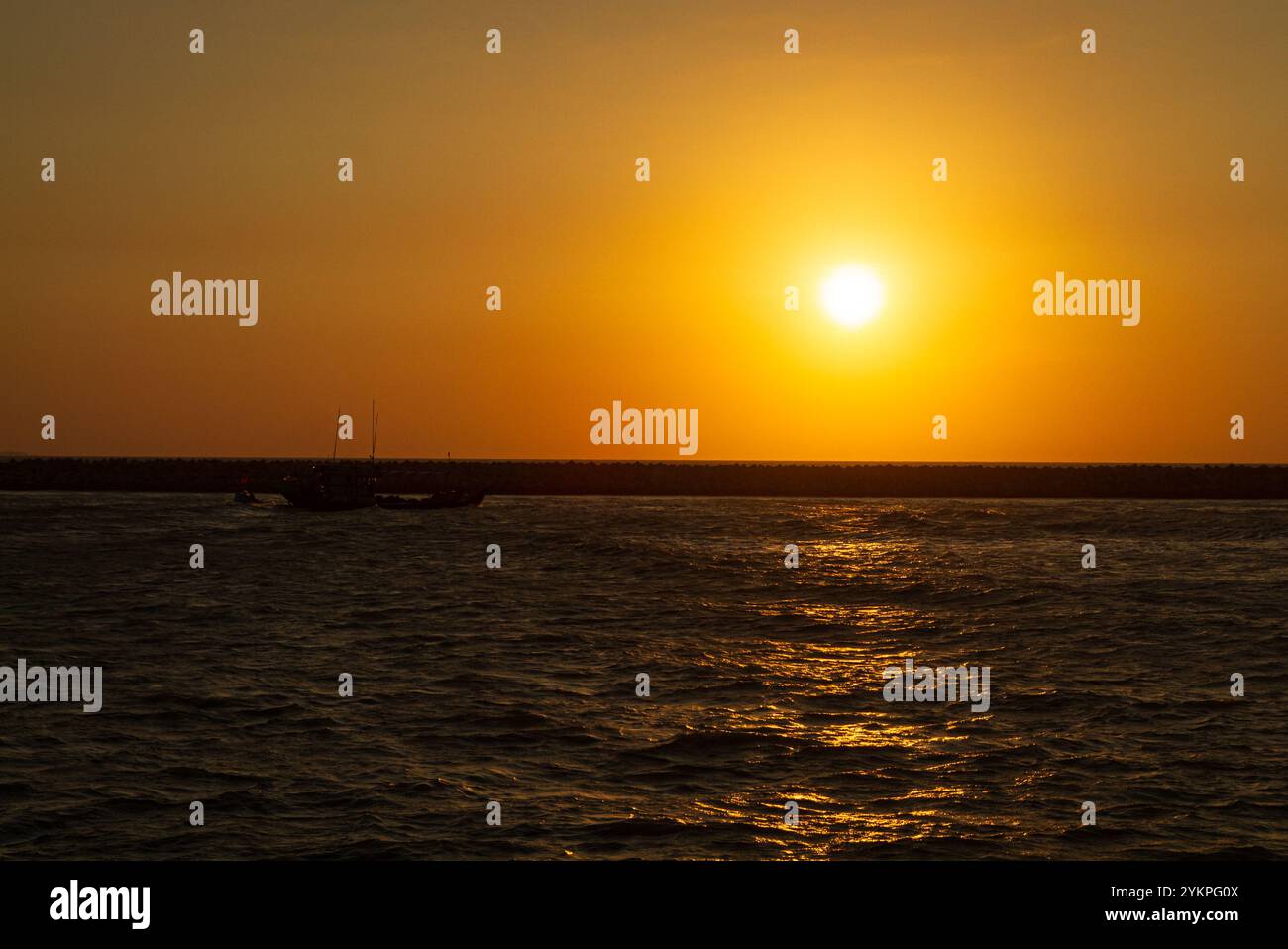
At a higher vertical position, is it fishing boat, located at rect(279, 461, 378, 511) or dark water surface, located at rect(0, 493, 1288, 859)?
fishing boat, located at rect(279, 461, 378, 511)

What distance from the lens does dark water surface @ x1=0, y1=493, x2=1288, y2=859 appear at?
631 inches

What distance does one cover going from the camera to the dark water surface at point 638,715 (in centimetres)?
1603

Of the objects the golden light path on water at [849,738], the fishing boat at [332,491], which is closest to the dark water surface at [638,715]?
the golden light path on water at [849,738]

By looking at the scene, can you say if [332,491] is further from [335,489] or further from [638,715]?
[638,715]

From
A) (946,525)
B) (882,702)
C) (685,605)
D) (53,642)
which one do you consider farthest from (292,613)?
(946,525)

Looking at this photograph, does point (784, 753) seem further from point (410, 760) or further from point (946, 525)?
point (946, 525)

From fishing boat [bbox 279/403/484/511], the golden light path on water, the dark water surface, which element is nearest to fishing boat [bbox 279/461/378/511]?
fishing boat [bbox 279/403/484/511]

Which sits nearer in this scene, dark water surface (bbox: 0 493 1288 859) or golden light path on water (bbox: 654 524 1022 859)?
dark water surface (bbox: 0 493 1288 859)

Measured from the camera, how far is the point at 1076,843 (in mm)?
15523

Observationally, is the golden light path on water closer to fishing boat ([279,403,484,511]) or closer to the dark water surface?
the dark water surface

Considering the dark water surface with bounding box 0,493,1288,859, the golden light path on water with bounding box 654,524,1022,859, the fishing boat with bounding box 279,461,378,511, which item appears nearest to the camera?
the dark water surface with bounding box 0,493,1288,859

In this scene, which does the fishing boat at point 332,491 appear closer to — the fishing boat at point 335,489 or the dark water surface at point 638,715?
the fishing boat at point 335,489

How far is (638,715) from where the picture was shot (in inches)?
921

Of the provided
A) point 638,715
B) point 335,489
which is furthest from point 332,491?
point 638,715
